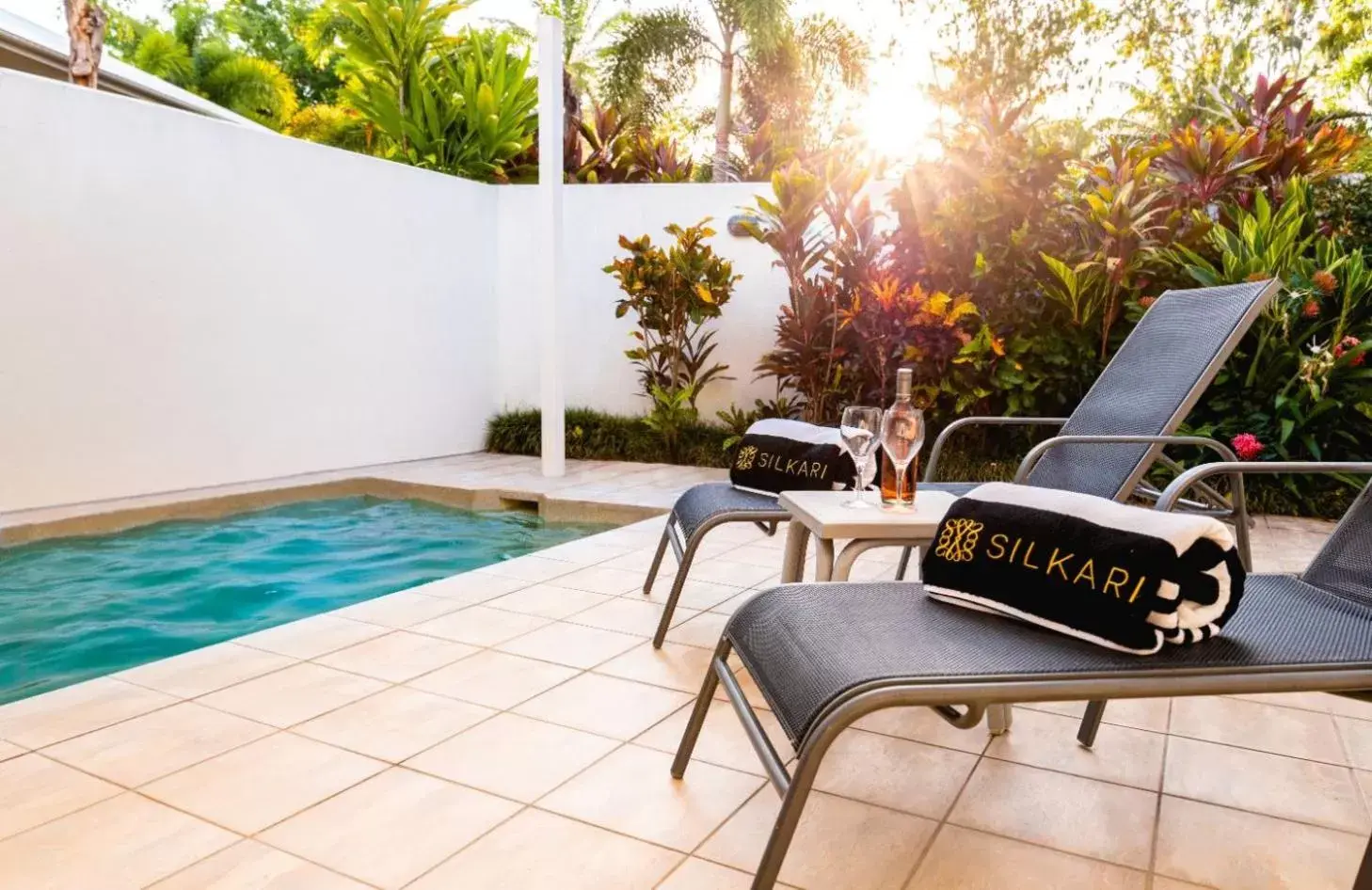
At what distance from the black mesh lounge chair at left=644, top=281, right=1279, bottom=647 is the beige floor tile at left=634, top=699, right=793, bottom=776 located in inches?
19.2

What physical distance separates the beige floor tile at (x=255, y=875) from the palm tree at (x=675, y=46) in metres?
13.9

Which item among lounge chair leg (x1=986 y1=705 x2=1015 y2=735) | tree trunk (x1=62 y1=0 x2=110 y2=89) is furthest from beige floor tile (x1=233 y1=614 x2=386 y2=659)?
tree trunk (x1=62 y1=0 x2=110 y2=89)

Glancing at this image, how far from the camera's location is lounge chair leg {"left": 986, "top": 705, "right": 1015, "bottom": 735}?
7.20ft

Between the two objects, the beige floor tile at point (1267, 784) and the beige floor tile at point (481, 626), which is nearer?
the beige floor tile at point (1267, 784)

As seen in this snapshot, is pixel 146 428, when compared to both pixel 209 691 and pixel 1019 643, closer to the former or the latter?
pixel 209 691

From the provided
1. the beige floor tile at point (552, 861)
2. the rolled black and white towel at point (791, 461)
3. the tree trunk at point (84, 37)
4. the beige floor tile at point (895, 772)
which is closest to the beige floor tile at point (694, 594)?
the rolled black and white towel at point (791, 461)

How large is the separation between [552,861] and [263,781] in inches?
27.6

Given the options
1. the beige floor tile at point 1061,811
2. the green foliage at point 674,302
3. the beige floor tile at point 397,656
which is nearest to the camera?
the beige floor tile at point 1061,811

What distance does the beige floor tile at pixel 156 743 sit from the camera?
196cm

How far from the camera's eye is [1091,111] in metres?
16.5

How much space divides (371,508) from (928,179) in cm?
399

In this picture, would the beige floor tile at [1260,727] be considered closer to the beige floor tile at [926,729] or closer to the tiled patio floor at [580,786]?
the tiled patio floor at [580,786]

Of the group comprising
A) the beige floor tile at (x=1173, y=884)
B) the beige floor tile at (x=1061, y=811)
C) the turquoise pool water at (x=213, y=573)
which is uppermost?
the beige floor tile at (x=1173, y=884)

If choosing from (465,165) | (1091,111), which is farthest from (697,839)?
(1091,111)
